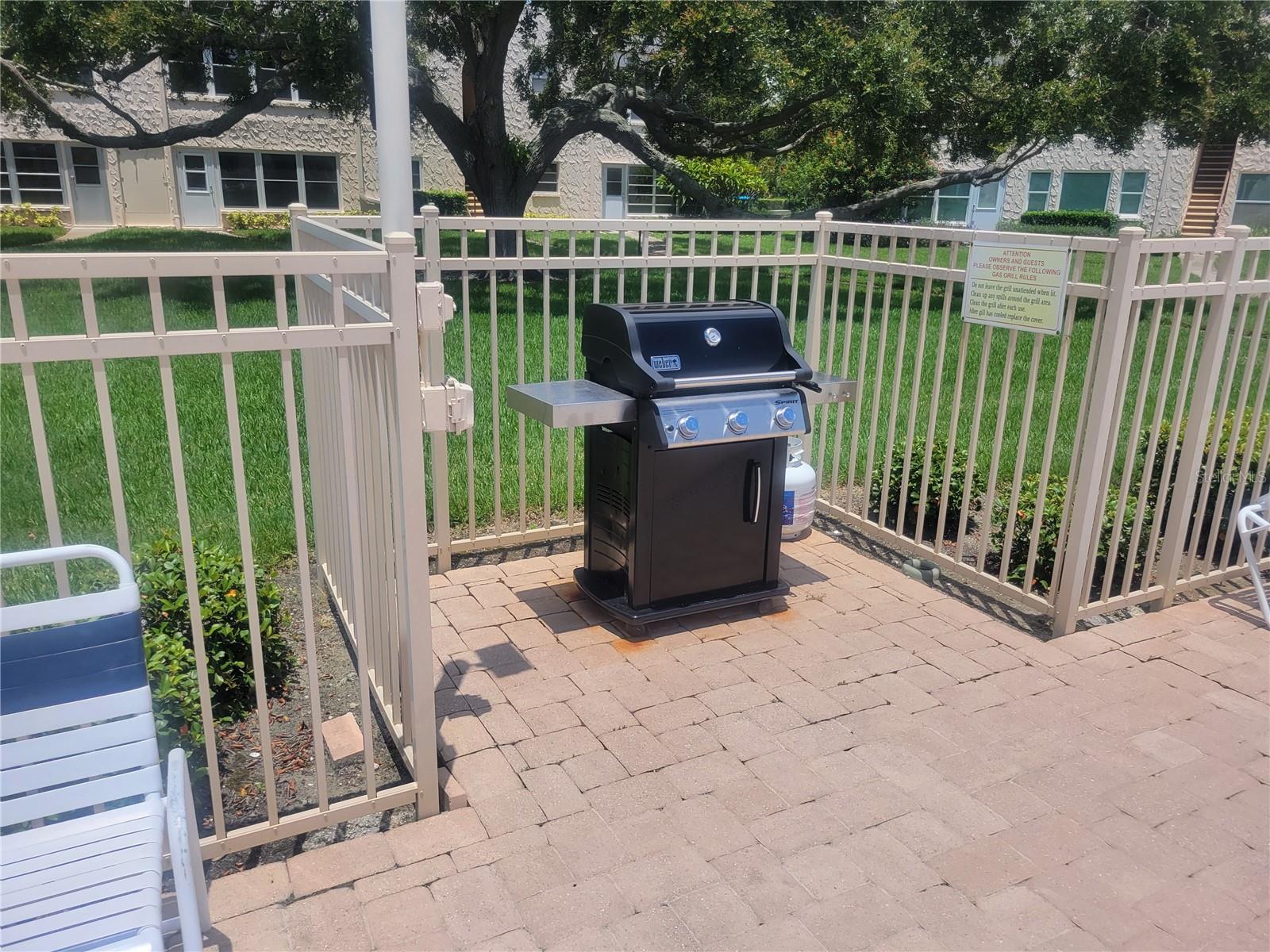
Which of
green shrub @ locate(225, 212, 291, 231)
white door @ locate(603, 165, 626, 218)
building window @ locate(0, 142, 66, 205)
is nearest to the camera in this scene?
building window @ locate(0, 142, 66, 205)

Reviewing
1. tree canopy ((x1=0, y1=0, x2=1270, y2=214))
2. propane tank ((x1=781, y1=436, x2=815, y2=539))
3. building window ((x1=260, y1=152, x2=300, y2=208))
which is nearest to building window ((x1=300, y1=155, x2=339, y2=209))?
building window ((x1=260, y1=152, x2=300, y2=208))

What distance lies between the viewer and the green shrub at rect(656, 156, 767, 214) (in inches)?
1074

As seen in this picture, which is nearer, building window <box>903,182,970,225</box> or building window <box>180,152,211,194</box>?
building window <box>180,152,211,194</box>

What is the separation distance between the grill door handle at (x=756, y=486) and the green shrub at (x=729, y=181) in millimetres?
23097

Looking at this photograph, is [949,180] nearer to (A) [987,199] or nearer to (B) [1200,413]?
(B) [1200,413]

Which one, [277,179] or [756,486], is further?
[277,179]

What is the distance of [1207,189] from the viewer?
25.7 m

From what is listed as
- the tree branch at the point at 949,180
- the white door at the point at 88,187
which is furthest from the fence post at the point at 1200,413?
the white door at the point at 88,187

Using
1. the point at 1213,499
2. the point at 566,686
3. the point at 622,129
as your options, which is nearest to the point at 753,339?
the point at 566,686

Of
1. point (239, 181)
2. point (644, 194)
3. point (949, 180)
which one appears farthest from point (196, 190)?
point (949, 180)

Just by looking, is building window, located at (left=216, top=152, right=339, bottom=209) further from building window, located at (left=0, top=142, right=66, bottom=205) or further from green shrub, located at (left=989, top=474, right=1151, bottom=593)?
green shrub, located at (left=989, top=474, right=1151, bottom=593)

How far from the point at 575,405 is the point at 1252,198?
27.9 meters

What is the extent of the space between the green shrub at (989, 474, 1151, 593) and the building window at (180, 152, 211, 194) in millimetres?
26338

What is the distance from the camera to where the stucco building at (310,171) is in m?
→ 24.1
